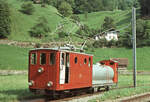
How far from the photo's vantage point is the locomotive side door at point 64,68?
17.1 meters

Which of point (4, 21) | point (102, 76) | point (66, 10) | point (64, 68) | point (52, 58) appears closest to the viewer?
point (52, 58)

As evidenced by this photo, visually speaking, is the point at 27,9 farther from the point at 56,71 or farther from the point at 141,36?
the point at 56,71

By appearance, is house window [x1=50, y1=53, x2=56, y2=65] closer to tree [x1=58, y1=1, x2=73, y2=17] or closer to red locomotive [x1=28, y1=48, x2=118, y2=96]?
red locomotive [x1=28, y1=48, x2=118, y2=96]

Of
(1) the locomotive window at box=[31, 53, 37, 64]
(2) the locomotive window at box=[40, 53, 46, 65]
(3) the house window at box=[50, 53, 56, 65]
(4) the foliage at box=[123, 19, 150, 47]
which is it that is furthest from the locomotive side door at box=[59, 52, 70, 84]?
(4) the foliage at box=[123, 19, 150, 47]

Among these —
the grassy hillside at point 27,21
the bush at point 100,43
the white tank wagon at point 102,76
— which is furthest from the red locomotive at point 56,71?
the bush at point 100,43

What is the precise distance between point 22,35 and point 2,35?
7635 mm

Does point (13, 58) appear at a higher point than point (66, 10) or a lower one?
lower

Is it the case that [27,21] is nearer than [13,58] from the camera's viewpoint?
No

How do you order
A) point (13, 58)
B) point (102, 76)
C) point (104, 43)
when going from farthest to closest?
point (104, 43), point (13, 58), point (102, 76)

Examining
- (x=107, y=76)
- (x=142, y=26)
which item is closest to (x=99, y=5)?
(x=142, y=26)

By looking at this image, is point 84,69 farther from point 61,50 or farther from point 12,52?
point 12,52

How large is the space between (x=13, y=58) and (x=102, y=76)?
44.6 m

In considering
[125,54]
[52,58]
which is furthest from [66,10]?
[52,58]

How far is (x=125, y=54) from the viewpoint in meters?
82.8
